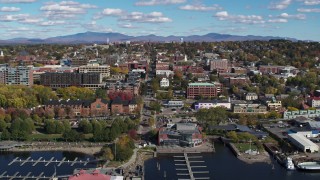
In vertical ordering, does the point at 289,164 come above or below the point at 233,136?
below

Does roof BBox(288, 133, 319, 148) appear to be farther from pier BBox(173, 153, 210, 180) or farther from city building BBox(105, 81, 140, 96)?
city building BBox(105, 81, 140, 96)

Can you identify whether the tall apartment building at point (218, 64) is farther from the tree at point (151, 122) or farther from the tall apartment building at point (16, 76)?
the tree at point (151, 122)

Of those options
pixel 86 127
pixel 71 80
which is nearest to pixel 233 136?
pixel 86 127

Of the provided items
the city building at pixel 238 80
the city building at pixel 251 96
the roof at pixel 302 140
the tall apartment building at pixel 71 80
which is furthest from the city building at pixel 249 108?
the tall apartment building at pixel 71 80

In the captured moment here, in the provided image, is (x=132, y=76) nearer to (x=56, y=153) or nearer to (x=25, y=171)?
(x=56, y=153)

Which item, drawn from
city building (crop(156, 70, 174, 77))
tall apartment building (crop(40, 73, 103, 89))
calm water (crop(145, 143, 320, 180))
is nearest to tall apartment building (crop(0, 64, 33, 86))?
tall apartment building (crop(40, 73, 103, 89))

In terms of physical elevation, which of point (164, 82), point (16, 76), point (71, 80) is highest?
point (16, 76)

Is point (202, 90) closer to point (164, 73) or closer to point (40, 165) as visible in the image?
point (164, 73)
